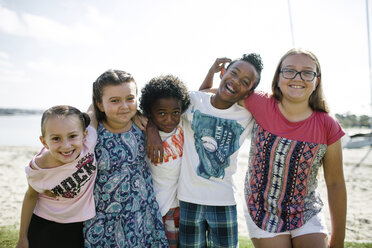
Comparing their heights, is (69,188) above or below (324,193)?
above

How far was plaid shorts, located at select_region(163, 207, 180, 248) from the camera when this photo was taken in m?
2.62

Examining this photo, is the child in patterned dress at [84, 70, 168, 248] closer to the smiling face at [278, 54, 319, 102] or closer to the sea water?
the smiling face at [278, 54, 319, 102]

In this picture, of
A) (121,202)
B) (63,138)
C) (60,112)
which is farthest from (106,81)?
(121,202)

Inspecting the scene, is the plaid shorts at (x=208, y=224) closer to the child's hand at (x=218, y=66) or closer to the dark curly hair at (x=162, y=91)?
the dark curly hair at (x=162, y=91)

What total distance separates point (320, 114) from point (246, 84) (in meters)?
0.76

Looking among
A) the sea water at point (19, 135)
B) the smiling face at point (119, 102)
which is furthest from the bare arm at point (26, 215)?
the sea water at point (19, 135)

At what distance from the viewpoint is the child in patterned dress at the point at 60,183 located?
2.09 metres

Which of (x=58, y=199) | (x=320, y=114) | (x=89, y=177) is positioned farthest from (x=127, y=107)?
(x=320, y=114)

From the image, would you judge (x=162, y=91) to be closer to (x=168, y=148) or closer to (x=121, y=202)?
(x=168, y=148)

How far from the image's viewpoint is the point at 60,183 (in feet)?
7.04

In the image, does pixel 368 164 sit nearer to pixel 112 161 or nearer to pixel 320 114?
pixel 320 114

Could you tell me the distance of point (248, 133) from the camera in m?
2.79

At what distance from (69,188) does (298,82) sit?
222cm

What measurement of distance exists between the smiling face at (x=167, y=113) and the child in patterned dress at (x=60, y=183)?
0.64 m
